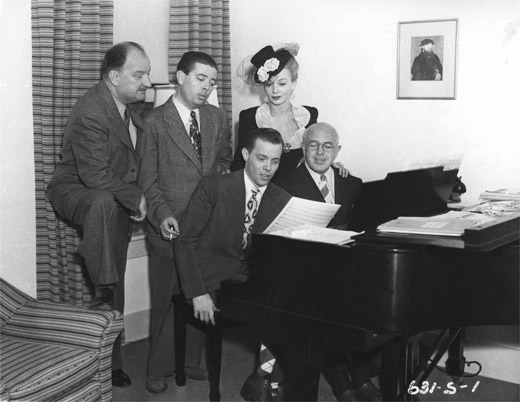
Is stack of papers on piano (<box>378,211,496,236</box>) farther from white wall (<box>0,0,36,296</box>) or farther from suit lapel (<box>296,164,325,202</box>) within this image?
white wall (<box>0,0,36,296</box>)

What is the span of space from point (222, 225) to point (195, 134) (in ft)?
2.05

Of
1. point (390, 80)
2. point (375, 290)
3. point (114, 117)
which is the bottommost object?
point (375, 290)

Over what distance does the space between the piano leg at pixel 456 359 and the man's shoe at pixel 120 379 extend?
66.4 inches

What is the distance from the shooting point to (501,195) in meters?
3.40

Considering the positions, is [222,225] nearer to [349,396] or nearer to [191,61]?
[191,61]

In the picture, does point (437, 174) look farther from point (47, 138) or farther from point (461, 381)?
point (47, 138)

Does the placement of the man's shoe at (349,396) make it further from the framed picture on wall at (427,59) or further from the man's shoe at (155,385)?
the framed picture on wall at (427,59)

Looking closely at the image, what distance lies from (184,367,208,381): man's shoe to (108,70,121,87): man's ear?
1.50m

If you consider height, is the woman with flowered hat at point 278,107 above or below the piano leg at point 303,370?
above

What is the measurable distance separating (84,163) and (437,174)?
5.34 feet

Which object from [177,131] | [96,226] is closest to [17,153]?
[96,226]

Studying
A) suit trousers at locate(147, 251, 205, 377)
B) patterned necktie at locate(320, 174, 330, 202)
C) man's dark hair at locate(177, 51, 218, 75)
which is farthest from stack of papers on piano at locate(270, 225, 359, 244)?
man's dark hair at locate(177, 51, 218, 75)

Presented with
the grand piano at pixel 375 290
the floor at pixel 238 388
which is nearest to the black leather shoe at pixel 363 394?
the floor at pixel 238 388

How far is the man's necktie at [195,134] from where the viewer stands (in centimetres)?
352
